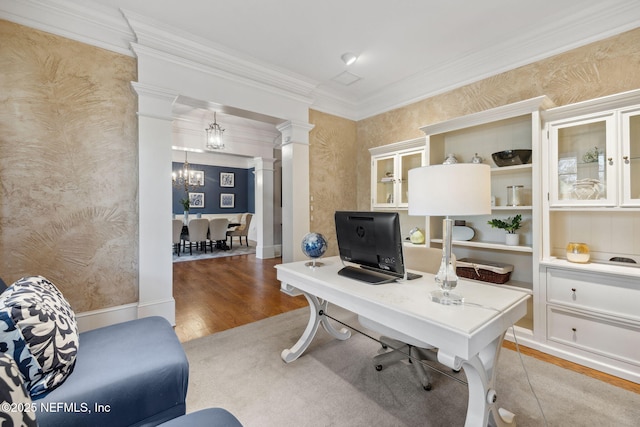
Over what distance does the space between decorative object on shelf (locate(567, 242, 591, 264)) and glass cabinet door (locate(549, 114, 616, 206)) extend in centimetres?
34

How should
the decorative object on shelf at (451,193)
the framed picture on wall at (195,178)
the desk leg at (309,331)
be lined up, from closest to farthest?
the decorative object on shelf at (451,193)
the desk leg at (309,331)
the framed picture on wall at (195,178)

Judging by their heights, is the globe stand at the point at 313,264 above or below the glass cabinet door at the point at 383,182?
below

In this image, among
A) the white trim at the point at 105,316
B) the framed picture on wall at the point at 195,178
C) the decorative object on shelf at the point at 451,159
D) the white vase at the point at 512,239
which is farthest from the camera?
the framed picture on wall at the point at 195,178

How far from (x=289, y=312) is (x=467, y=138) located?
110 inches

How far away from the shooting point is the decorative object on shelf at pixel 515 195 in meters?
2.62

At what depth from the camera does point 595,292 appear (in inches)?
81.0

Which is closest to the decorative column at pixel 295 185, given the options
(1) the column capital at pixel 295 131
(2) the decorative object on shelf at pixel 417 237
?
(1) the column capital at pixel 295 131

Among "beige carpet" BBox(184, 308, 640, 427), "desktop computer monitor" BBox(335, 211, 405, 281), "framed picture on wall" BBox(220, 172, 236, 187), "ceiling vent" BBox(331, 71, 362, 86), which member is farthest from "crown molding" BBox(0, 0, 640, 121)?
"framed picture on wall" BBox(220, 172, 236, 187)

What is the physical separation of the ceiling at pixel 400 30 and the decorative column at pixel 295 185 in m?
0.74

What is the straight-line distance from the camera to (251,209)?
Answer: 9258 mm

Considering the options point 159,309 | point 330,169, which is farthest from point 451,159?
point 159,309

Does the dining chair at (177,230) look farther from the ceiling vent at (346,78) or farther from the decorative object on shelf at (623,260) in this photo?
the decorative object on shelf at (623,260)

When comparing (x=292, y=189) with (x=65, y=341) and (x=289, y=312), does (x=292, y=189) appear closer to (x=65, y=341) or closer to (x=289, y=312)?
(x=289, y=312)

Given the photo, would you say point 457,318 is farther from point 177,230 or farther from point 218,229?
point 218,229
